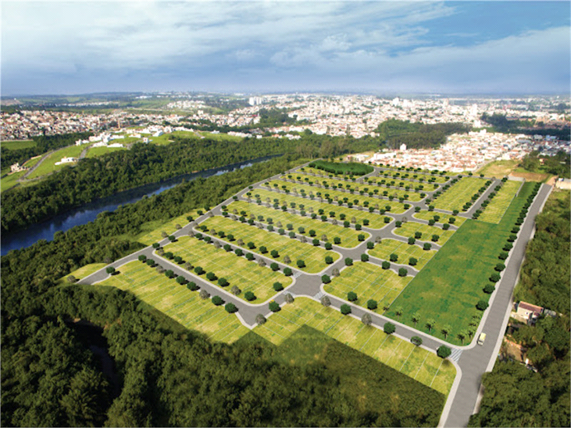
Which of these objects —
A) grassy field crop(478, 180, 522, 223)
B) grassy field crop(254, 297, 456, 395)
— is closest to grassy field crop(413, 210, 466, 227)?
grassy field crop(478, 180, 522, 223)

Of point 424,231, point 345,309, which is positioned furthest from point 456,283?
point 424,231

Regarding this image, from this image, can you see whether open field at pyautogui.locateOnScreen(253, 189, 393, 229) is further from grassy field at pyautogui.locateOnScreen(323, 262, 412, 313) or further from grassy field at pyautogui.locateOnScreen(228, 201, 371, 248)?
grassy field at pyautogui.locateOnScreen(323, 262, 412, 313)

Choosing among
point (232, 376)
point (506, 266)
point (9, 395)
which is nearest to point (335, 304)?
point (232, 376)

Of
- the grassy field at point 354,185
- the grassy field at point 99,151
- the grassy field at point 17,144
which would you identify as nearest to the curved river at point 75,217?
the grassy field at point 99,151

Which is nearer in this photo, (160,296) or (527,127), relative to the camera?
(160,296)

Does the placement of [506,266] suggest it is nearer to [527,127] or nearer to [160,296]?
[160,296]
